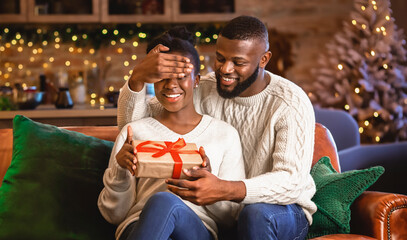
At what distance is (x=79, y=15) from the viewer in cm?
415

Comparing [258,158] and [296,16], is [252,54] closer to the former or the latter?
[258,158]

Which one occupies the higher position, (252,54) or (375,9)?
(375,9)

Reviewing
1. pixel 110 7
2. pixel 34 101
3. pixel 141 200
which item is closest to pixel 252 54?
pixel 141 200

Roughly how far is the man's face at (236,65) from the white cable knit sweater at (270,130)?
0.21 feet

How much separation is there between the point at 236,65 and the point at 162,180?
0.46m

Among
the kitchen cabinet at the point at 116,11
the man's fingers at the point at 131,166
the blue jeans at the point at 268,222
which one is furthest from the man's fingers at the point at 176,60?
the kitchen cabinet at the point at 116,11

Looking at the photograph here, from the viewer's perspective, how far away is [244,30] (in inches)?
70.0

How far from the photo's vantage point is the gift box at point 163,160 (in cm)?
139

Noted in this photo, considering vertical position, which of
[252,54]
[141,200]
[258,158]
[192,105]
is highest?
[252,54]

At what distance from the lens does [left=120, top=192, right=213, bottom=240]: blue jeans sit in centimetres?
141

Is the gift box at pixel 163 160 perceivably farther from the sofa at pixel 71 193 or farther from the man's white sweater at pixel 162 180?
the sofa at pixel 71 193

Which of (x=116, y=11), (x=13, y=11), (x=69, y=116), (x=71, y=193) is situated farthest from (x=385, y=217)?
(x=13, y=11)

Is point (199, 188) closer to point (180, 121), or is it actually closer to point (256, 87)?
point (180, 121)

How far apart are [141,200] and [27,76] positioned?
3108 mm
